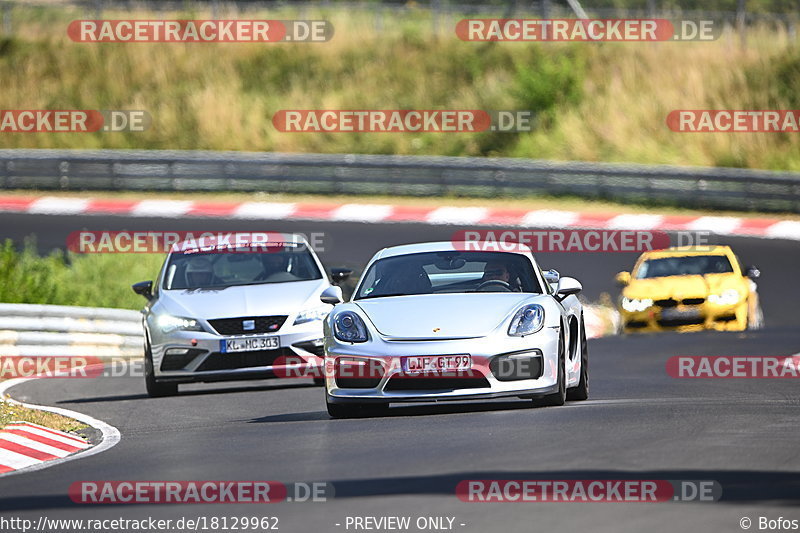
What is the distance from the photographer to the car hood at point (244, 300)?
14391mm

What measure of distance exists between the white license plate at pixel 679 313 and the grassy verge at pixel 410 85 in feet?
50.3

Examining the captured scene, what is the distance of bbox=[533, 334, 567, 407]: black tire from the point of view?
37.0 ft

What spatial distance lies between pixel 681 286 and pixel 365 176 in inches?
556

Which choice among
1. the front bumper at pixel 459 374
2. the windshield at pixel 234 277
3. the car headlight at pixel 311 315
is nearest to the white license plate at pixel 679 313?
the windshield at pixel 234 277

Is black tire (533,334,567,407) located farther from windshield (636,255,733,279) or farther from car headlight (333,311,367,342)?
windshield (636,255,733,279)

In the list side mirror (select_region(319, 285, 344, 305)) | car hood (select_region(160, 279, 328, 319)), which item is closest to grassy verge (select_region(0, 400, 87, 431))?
car hood (select_region(160, 279, 328, 319))

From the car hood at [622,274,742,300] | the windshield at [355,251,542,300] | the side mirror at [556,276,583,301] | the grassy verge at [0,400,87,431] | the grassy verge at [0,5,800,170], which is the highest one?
the grassy verge at [0,5,800,170]

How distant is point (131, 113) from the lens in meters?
43.6

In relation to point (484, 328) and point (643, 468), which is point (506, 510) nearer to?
point (643, 468)

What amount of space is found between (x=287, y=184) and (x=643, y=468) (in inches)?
1029

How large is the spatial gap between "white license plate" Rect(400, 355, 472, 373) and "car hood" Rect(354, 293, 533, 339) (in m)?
0.14

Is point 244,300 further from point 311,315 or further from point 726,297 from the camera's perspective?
point 726,297

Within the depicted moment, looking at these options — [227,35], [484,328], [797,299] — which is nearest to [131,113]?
[227,35]

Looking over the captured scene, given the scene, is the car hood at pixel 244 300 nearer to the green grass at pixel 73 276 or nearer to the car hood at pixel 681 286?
the green grass at pixel 73 276
